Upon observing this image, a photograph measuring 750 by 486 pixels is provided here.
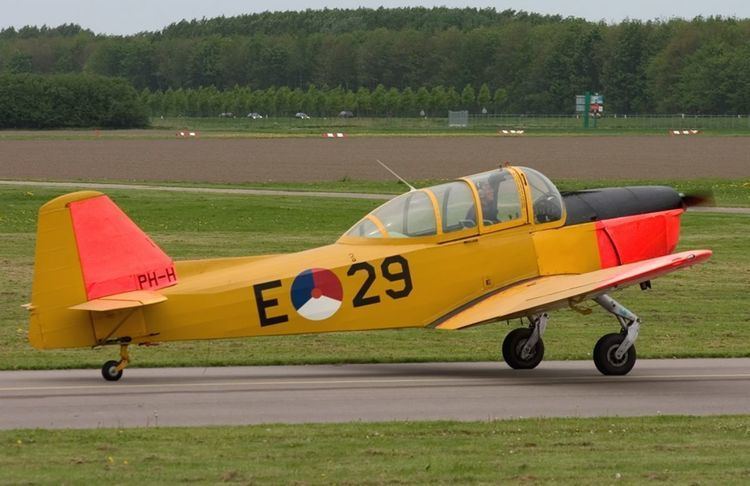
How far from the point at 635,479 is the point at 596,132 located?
110m

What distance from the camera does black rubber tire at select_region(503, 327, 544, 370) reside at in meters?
15.2

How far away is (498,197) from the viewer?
14.4 meters

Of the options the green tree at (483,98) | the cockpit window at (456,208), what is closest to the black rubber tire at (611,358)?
the cockpit window at (456,208)

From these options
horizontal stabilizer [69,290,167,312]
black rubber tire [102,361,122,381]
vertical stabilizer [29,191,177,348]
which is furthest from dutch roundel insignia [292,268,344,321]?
black rubber tire [102,361,122,381]

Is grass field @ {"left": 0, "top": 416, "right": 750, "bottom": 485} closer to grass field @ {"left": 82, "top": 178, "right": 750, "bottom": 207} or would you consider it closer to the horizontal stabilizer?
the horizontal stabilizer

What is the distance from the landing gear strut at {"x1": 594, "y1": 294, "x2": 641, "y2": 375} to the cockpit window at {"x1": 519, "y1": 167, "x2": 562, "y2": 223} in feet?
3.31

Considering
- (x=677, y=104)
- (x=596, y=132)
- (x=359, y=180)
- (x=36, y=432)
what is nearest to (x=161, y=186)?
(x=359, y=180)

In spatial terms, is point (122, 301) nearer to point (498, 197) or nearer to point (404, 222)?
point (404, 222)

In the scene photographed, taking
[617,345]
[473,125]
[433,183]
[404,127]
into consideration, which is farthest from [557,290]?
[473,125]

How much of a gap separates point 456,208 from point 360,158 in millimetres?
58531

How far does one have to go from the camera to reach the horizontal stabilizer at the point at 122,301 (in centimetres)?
1290

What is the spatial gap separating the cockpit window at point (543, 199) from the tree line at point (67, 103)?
118 meters

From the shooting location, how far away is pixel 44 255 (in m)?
13.1

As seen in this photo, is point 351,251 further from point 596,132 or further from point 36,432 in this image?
point 596,132
